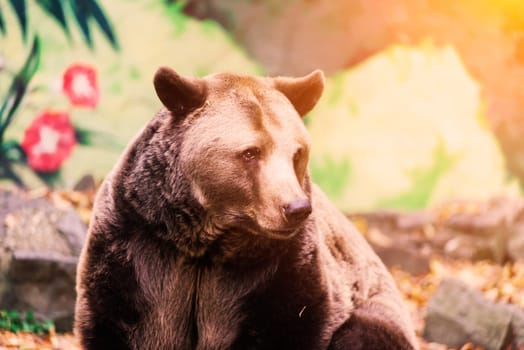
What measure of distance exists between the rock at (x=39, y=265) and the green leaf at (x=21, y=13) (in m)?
2.76

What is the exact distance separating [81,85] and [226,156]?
5.27m

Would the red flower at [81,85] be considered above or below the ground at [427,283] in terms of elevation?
above

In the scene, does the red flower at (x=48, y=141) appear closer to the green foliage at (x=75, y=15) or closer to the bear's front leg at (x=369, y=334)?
the green foliage at (x=75, y=15)

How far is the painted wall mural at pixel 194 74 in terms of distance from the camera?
7723 mm

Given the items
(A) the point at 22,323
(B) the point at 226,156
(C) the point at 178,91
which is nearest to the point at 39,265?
(A) the point at 22,323

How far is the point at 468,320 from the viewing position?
560 cm

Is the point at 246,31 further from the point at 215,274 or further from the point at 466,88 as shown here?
the point at 215,274

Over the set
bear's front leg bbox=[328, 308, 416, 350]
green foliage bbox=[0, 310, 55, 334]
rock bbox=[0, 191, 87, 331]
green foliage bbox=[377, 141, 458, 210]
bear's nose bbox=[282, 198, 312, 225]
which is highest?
bear's nose bbox=[282, 198, 312, 225]

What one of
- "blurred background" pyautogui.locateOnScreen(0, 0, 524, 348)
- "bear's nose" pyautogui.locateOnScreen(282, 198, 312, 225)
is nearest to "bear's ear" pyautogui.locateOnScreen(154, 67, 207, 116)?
"bear's nose" pyautogui.locateOnScreen(282, 198, 312, 225)

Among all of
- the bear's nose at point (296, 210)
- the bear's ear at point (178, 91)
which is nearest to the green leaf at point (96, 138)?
the bear's ear at point (178, 91)

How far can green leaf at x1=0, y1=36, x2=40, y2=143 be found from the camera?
299 inches

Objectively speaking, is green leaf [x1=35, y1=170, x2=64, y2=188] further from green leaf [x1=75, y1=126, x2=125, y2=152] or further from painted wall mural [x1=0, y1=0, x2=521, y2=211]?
green leaf [x1=75, y1=126, x2=125, y2=152]

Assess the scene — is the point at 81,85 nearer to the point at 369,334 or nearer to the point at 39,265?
the point at 39,265

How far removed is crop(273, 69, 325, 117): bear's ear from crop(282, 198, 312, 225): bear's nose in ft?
2.27
